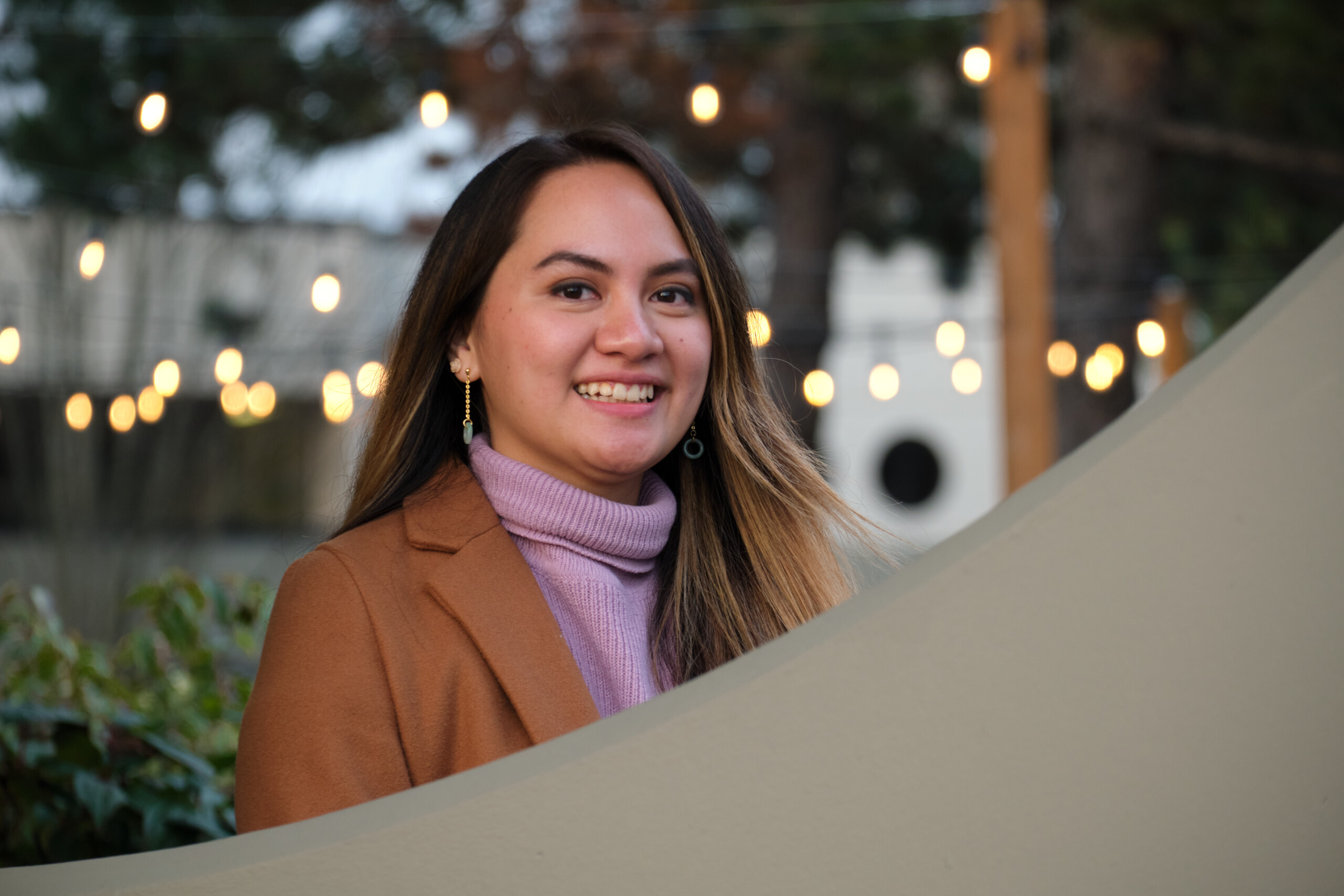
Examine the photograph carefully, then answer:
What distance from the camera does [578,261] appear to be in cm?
153

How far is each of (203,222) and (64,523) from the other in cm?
168

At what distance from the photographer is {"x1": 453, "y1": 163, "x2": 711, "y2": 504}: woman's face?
1.53 meters

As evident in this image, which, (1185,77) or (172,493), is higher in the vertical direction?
(1185,77)

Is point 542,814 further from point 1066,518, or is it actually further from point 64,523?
point 64,523

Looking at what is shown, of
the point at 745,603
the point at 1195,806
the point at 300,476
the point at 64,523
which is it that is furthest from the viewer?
the point at 300,476

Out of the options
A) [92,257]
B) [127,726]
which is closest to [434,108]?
[92,257]

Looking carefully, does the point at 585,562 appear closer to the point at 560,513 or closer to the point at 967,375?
the point at 560,513

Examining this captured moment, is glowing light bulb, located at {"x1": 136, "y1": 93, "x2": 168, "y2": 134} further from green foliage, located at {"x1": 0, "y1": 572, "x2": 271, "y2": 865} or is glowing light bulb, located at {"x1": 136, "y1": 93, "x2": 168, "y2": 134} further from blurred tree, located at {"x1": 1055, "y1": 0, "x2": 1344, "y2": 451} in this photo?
blurred tree, located at {"x1": 1055, "y1": 0, "x2": 1344, "y2": 451}

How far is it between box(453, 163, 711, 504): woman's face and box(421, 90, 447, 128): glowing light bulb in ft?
9.13

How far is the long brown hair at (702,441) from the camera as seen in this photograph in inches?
63.7

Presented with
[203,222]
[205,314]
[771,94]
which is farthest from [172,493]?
[771,94]

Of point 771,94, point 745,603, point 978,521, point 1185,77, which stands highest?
point 1185,77

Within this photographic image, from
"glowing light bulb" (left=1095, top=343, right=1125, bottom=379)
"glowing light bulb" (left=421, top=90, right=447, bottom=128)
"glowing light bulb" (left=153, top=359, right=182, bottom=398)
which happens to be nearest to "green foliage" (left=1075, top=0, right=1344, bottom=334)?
"glowing light bulb" (left=1095, top=343, right=1125, bottom=379)

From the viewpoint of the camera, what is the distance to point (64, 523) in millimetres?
6199
